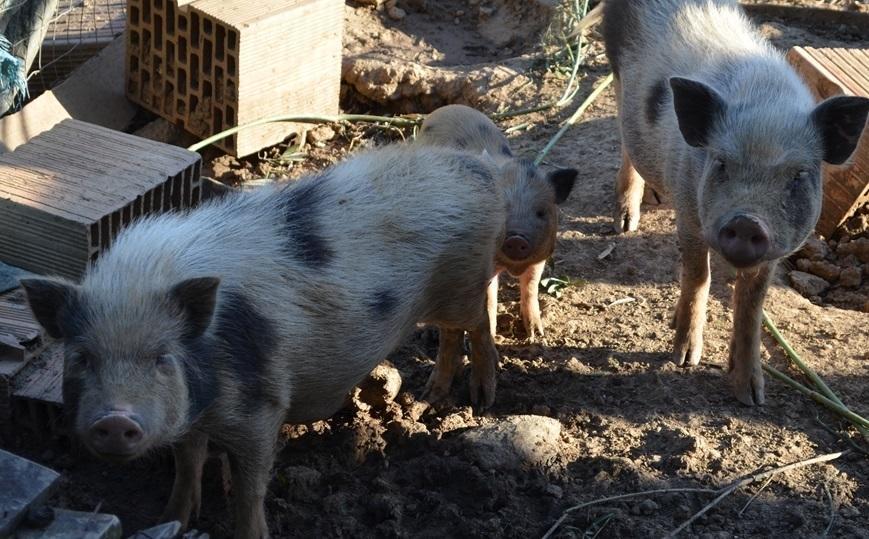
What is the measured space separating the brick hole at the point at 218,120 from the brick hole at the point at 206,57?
9.2 inches

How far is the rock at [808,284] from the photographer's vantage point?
6562mm

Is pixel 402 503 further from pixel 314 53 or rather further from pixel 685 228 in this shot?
pixel 314 53

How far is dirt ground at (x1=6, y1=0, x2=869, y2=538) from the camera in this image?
4559 millimetres

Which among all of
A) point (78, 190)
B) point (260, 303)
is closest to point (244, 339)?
point (260, 303)

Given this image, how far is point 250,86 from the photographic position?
7.21m

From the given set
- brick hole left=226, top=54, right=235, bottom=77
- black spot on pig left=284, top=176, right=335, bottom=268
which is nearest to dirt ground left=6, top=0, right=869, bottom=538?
black spot on pig left=284, top=176, right=335, bottom=268

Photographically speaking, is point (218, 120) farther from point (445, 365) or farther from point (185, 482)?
point (185, 482)

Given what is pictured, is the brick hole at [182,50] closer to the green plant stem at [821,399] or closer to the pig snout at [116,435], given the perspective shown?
the green plant stem at [821,399]

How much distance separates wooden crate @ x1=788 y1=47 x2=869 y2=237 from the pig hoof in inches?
67.8

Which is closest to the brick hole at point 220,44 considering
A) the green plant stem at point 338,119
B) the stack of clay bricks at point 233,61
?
the stack of clay bricks at point 233,61

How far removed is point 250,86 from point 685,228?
2952 mm

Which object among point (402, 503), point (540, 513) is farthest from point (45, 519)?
point (540, 513)

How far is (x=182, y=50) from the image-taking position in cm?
739

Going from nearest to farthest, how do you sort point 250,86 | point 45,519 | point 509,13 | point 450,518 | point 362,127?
point 45,519
point 450,518
point 250,86
point 362,127
point 509,13
